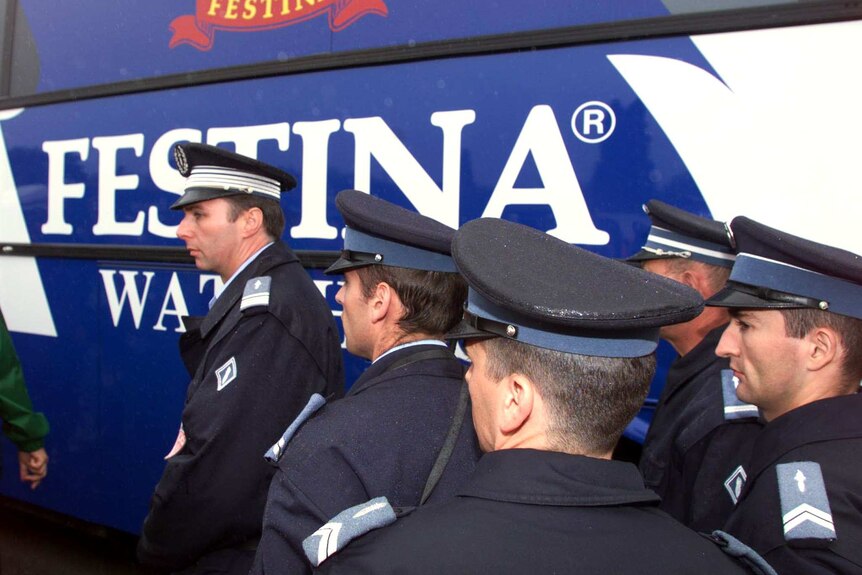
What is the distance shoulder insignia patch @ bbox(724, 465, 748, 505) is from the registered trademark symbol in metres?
1.04

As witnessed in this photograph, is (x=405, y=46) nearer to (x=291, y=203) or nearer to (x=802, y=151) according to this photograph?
(x=291, y=203)

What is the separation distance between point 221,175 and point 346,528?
1637mm

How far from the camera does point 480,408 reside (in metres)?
1.20

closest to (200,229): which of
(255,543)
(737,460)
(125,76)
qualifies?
(255,543)

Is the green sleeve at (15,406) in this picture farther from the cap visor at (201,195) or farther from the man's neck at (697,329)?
the man's neck at (697,329)

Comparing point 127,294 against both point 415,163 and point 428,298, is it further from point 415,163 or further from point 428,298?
point 428,298

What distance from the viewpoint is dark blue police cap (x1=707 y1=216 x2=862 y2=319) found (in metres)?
1.58

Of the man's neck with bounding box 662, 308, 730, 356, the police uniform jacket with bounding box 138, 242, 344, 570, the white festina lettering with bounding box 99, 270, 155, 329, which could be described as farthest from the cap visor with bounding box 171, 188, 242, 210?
the man's neck with bounding box 662, 308, 730, 356

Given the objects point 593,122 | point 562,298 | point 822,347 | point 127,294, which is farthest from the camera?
point 127,294

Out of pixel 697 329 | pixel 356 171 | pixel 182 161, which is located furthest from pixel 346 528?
pixel 356 171

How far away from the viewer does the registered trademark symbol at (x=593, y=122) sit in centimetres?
239

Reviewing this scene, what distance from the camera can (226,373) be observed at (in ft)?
6.63

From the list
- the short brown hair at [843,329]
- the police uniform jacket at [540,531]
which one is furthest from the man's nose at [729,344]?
the police uniform jacket at [540,531]

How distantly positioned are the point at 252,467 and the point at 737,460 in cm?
110
